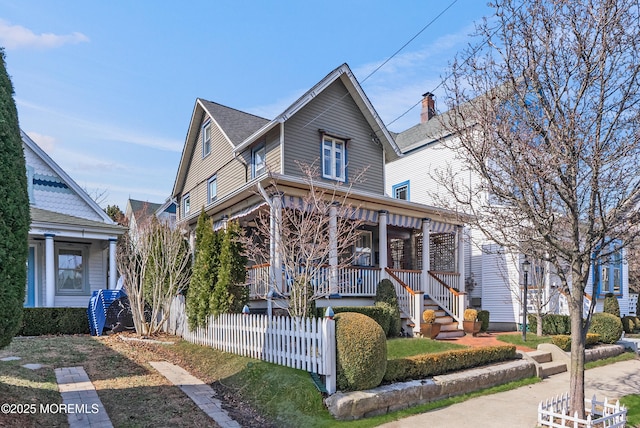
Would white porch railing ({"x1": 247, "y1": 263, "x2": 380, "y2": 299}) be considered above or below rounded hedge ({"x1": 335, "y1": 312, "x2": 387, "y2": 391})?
above

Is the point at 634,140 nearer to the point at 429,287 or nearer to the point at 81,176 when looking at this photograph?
the point at 429,287

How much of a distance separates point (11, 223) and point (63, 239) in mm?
12578

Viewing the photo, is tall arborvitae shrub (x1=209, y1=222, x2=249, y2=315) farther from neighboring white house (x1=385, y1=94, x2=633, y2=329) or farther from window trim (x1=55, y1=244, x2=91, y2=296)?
window trim (x1=55, y1=244, x2=91, y2=296)

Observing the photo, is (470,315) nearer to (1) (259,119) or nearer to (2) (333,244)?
(2) (333,244)

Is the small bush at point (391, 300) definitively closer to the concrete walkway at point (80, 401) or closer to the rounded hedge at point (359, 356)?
the rounded hedge at point (359, 356)

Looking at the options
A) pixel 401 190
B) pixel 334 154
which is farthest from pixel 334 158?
pixel 401 190

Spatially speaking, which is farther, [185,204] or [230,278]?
[185,204]

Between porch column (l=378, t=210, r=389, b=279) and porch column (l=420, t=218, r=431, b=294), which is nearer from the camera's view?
porch column (l=378, t=210, r=389, b=279)

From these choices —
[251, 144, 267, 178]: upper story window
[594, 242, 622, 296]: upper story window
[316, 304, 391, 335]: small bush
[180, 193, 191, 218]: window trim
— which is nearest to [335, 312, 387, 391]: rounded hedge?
[316, 304, 391, 335]: small bush

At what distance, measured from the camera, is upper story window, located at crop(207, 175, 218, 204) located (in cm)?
1917

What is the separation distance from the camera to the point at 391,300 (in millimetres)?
11961

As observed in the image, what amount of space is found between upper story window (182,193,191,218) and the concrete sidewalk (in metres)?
17.4

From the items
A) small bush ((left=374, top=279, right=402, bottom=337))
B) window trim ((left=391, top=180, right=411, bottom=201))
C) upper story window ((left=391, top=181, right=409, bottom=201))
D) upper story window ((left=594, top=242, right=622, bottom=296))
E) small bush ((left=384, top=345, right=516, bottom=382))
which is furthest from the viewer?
upper story window ((left=594, top=242, right=622, bottom=296))

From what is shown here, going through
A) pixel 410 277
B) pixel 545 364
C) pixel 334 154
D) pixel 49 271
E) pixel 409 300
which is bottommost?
pixel 545 364
